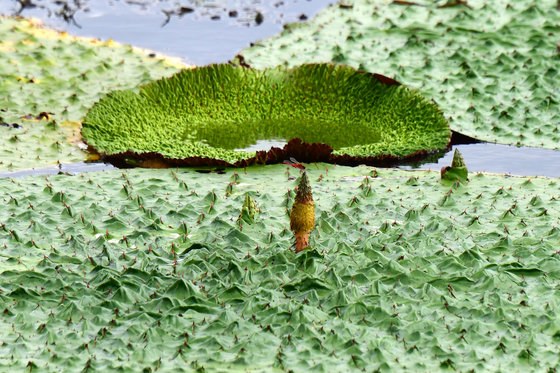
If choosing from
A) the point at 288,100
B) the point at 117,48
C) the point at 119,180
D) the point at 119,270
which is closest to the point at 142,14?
the point at 117,48

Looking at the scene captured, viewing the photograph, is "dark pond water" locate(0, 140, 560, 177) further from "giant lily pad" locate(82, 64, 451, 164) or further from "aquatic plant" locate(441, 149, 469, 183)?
"aquatic plant" locate(441, 149, 469, 183)

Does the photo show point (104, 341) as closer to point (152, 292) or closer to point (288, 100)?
point (152, 292)

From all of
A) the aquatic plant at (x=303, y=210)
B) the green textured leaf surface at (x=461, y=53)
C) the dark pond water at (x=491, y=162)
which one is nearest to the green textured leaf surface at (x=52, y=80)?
the dark pond water at (x=491, y=162)

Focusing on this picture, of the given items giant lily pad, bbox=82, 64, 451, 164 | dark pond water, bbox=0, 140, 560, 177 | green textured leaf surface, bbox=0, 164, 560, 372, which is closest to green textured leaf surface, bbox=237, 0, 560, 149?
dark pond water, bbox=0, 140, 560, 177

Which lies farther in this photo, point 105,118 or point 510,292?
point 105,118

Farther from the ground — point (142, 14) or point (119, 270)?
point (142, 14)

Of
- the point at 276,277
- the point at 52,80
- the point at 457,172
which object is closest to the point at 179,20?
the point at 52,80
